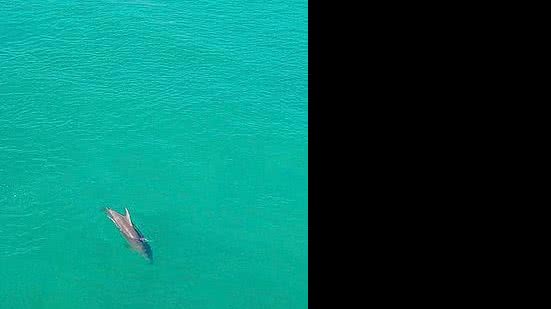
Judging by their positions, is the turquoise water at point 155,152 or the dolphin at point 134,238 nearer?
the turquoise water at point 155,152

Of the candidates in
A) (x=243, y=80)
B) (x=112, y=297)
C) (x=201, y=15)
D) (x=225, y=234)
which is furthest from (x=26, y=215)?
(x=201, y=15)

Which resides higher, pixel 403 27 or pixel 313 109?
pixel 403 27

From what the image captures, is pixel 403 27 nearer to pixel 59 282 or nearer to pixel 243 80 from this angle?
pixel 59 282


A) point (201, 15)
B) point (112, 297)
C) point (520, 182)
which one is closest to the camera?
point (520, 182)

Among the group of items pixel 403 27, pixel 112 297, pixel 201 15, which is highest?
pixel 403 27

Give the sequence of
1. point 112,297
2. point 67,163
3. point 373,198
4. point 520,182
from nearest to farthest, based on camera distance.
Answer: point 520,182 → point 373,198 → point 112,297 → point 67,163

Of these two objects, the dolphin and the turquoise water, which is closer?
the turquoise water

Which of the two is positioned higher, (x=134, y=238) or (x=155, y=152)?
→ (x=155, y=152)

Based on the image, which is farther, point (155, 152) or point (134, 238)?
point (155, 152)
